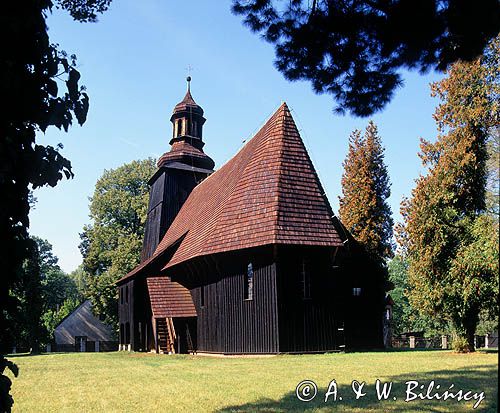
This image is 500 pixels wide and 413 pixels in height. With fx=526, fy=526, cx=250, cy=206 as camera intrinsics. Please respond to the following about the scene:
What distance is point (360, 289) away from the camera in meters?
24.6

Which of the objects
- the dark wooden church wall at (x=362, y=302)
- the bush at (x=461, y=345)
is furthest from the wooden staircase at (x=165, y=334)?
the bush at (x=461, y=345)

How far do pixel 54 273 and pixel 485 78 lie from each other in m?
77.6

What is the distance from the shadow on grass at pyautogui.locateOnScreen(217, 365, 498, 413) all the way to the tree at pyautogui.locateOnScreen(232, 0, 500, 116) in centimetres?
480

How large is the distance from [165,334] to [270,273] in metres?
10.2

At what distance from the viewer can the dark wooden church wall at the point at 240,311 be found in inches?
811

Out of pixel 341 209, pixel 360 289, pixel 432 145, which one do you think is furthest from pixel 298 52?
pixel 341 209

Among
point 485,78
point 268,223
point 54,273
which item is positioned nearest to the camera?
point 485,78

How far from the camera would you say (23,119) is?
5871mm

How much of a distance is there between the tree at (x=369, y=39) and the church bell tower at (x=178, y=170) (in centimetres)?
2884

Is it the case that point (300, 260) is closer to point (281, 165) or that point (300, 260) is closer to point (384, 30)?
point (281, 165)

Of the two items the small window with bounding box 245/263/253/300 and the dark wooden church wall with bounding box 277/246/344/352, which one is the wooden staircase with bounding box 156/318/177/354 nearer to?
the small window with bounding box 245/263/253/300

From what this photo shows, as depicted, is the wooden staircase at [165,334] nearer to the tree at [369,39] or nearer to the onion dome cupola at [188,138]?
the onion dome cupola at [188,138]

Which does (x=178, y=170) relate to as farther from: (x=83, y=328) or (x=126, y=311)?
(x=83, y=328)

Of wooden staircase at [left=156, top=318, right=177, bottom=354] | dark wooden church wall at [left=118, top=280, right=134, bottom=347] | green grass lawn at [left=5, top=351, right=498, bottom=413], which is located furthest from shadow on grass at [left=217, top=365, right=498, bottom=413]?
dark wooden church wall at [left=118, top=280, right=134, bottom=347]
